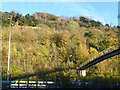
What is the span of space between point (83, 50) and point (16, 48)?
54.4 ft

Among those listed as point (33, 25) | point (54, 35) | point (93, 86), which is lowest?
point (93, 86)

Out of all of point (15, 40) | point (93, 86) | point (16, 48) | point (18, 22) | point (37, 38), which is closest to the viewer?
point (93, 86)

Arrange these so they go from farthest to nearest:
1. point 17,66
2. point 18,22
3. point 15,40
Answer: point 18,22, point 15,40, point 17,66

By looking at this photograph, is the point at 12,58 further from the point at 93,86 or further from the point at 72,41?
the point at 93,86

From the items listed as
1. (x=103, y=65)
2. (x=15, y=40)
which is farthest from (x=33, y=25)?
(x=103, y=65)

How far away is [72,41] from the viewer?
56125mm

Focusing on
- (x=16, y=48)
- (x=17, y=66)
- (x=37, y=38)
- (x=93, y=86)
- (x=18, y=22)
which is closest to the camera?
(x=93, y=86)

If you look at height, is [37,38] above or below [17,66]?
above

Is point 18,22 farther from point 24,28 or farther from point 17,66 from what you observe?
point 17,66

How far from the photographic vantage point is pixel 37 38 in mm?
57438

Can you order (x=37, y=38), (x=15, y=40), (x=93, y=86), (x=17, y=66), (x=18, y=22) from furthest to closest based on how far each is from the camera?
(x=18, y=22), (x=37, y=38), (x=15, y=40), (x=17, y=66), (x=93, y=86)

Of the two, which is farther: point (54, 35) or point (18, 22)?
point (18, 22)

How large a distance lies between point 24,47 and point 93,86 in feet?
112

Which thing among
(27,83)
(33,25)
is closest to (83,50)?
(33,25)
